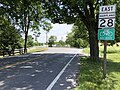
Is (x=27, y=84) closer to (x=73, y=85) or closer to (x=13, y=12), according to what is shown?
(x=73, y=85)

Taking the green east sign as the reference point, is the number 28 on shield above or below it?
above

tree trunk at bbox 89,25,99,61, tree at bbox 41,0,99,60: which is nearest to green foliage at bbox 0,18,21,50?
tree at bbox 41,0,99,60

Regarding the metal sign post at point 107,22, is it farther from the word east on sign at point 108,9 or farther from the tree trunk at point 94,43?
the tree trunk at point 94,43

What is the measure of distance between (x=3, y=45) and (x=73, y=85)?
40387 millimetres

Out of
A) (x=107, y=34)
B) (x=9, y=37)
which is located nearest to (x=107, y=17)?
(x=107, y=34)

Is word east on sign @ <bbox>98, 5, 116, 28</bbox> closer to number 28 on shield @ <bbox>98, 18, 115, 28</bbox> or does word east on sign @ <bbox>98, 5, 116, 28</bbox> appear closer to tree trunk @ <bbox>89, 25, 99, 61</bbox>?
number 28 on shield @ <bbox>98, 18, 115, 28</bbox>

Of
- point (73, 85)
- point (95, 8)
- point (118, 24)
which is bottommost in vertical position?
point (73, 85)

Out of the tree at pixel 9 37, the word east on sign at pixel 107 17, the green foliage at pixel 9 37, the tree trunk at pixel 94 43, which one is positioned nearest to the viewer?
the word east on sign at pixel 107 17

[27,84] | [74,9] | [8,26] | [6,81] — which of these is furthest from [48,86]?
[8,26]

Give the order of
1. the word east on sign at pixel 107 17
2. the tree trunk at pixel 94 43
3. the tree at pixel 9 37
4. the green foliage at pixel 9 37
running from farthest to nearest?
the green foliage at pixel 9 37 → the tree at pixel 9 37 → the tree trunk at pixel 94 43 → the word east on sign at pixel 107 17

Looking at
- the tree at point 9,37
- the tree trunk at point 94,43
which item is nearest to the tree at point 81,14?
the tree trunk at point 94,43

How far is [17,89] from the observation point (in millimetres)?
9438

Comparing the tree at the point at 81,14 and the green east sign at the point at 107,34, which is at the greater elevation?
the tree at the point at 81,14

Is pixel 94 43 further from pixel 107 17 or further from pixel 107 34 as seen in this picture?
pixel 107 17
